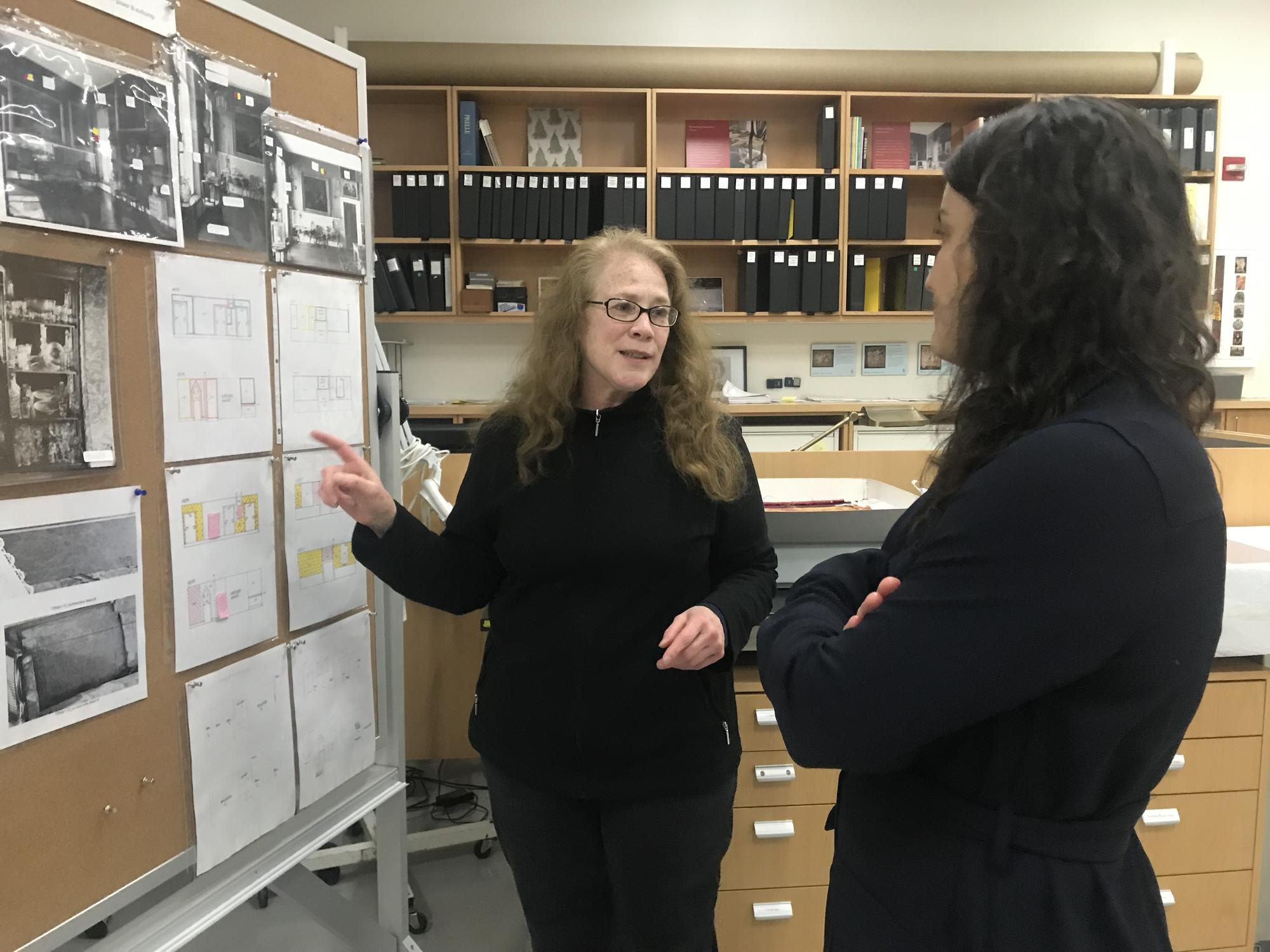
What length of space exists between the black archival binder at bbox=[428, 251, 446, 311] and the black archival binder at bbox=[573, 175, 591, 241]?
2.23ft

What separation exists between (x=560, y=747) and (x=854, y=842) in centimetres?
53

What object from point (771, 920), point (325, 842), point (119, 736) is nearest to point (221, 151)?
point (119, 736)

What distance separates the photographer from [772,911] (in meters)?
1.75

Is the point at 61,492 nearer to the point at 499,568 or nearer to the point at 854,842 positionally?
the point at 499,568

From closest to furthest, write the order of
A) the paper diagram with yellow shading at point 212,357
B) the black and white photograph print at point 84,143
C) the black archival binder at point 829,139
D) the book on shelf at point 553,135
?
1. the black and white photograph print at point 84,143
2. the paper diagram with yellow shading at point 212,357
3. the black archival binder at point 829,139
4. the book on shelf at point 553,135

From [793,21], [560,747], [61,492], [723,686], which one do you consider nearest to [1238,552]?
[723,686]

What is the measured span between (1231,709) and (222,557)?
199 centimetres

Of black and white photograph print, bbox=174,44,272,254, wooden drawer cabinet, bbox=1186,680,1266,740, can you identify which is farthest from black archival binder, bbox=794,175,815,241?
black and white photograph print, bbox=174,44,272,254

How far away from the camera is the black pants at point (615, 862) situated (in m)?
1.24

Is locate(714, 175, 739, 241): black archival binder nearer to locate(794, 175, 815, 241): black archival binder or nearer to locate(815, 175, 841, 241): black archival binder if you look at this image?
locate(794, 175, 815, 241): black archival binder

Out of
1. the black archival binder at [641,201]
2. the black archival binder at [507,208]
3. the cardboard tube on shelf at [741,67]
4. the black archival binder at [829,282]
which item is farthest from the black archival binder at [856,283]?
the black archival binder at [507,208]

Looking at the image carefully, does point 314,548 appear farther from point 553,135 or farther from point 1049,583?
point 553,135

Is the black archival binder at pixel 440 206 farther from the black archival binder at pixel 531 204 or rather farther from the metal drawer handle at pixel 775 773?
the metal drawer handle at pixel 775 773

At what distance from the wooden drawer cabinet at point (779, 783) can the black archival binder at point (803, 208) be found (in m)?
2.88
